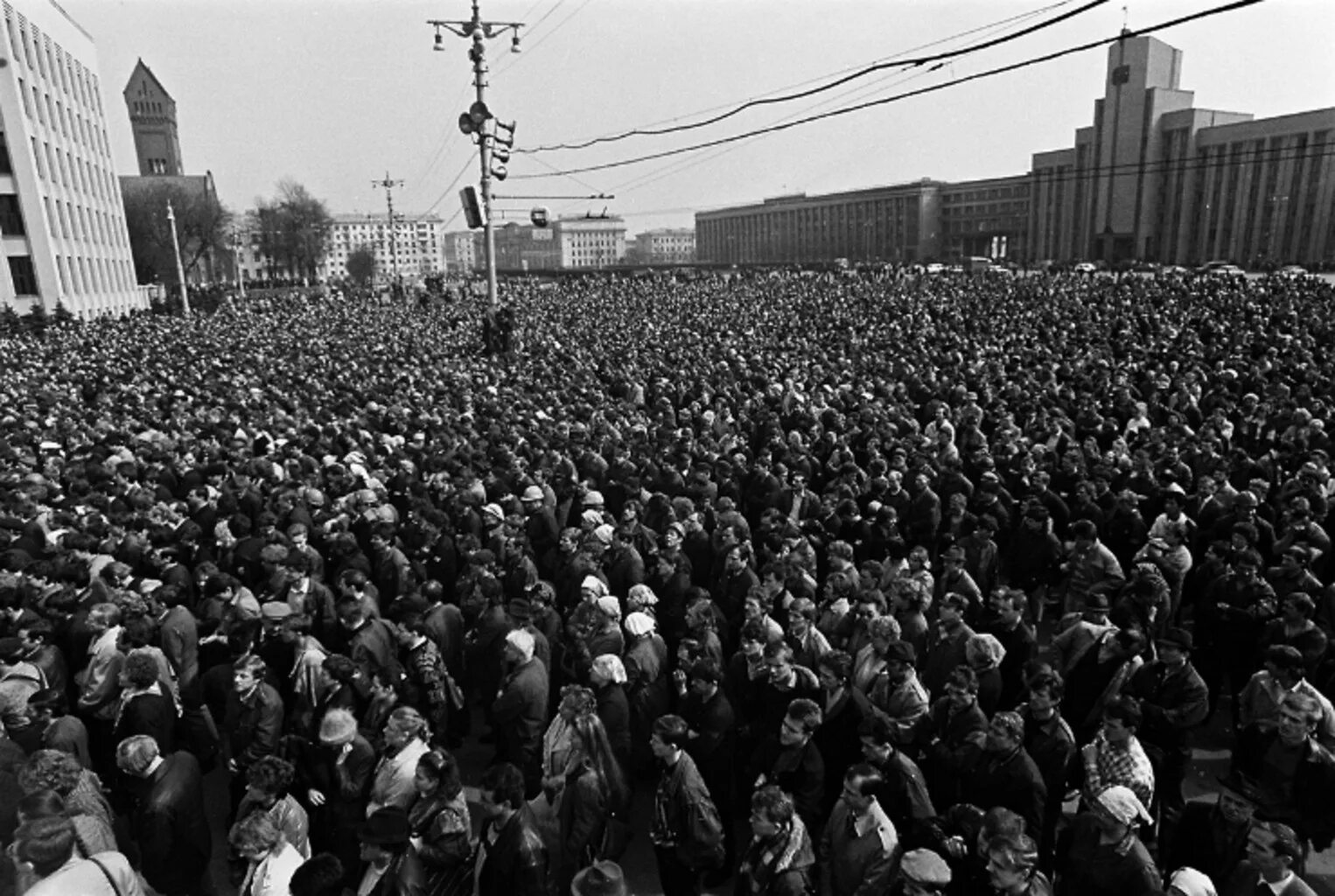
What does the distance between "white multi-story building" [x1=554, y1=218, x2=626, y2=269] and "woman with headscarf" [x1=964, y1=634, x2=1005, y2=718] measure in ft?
464

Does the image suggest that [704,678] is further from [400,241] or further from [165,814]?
[400,241]

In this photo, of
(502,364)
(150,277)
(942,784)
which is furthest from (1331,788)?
(150,277)

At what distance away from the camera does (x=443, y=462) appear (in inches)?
373

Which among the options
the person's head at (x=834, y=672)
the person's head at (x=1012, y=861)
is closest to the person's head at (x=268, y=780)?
the person's head at (x=834, y=672)

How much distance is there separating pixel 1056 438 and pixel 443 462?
7279mm

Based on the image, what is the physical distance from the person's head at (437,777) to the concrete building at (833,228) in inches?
3980

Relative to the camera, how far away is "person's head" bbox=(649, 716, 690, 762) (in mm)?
3885

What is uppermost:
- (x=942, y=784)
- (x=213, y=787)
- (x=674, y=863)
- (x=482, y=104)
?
(x=482, y=104)

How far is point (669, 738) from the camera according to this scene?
388 centimetres

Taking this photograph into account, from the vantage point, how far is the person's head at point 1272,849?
9.99 ft

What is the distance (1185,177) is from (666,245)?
390 ft

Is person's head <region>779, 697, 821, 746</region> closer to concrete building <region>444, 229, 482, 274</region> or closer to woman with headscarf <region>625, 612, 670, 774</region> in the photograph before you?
woman with headscarf <region>625, 612, 670, 774</region>

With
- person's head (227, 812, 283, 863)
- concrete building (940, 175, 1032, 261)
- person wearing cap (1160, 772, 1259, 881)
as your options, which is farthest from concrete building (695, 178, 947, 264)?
person's head (227, 812, 283, 863)

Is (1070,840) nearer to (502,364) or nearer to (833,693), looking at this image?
(833,693)
